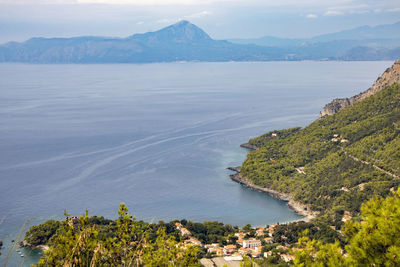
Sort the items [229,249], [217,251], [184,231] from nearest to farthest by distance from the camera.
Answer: [217,251] → [229,249] → [184,231]

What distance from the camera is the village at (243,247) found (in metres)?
21.2

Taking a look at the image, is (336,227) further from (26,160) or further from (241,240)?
(26,160)

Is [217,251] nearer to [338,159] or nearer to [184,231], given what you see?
[184,231]

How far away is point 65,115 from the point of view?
66.9m

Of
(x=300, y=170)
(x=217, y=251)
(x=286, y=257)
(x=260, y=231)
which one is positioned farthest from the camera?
(x=300, y=170)

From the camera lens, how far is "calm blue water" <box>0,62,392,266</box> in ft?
101

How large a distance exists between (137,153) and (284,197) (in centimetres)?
1726

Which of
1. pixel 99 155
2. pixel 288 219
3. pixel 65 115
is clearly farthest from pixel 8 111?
pixel 288 219

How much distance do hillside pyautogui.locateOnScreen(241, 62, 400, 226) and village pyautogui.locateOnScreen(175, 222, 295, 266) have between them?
5.11 metres

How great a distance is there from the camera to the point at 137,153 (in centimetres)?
4388

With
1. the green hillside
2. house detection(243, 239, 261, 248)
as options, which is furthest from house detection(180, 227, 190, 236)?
the green hillside

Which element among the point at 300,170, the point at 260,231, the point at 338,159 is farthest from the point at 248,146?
the point at 260,231

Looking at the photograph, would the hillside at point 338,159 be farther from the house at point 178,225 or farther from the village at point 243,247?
the house at point 178,225

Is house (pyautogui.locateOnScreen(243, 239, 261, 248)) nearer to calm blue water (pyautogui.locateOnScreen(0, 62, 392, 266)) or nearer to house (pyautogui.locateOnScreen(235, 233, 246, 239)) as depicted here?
house (pyautogui.locateOnScreen(235, 233, 246, 239))
